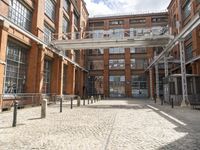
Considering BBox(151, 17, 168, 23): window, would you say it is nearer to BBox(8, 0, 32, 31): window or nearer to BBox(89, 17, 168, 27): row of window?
BBox(89, 17, 168, 27): row of window

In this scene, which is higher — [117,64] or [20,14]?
[20,14]

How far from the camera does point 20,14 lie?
1736 centimetres

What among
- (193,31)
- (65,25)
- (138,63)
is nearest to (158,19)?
(138,63)

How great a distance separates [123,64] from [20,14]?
29.5 m

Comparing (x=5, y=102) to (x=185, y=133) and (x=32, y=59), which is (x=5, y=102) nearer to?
(x=32, y=59)

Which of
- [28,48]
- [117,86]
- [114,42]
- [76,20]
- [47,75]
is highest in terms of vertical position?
[76,20]

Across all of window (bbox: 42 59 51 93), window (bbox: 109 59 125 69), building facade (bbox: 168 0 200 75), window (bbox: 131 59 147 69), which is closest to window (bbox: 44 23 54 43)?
window (bbox: 42 59 51 93)

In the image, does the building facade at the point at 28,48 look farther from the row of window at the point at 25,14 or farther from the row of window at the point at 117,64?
the row of window at the point at 117,64

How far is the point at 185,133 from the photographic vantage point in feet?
22.4

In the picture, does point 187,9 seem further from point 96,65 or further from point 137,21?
point 96,65

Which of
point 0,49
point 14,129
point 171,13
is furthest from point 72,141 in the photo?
point 171,13

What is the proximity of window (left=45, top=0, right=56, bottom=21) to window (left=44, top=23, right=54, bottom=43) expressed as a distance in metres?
1.34

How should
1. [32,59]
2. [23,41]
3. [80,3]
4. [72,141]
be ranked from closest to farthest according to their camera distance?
[72,141]
[23,41]
[32,59]
[80,3]

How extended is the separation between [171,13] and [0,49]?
35.2 meters
